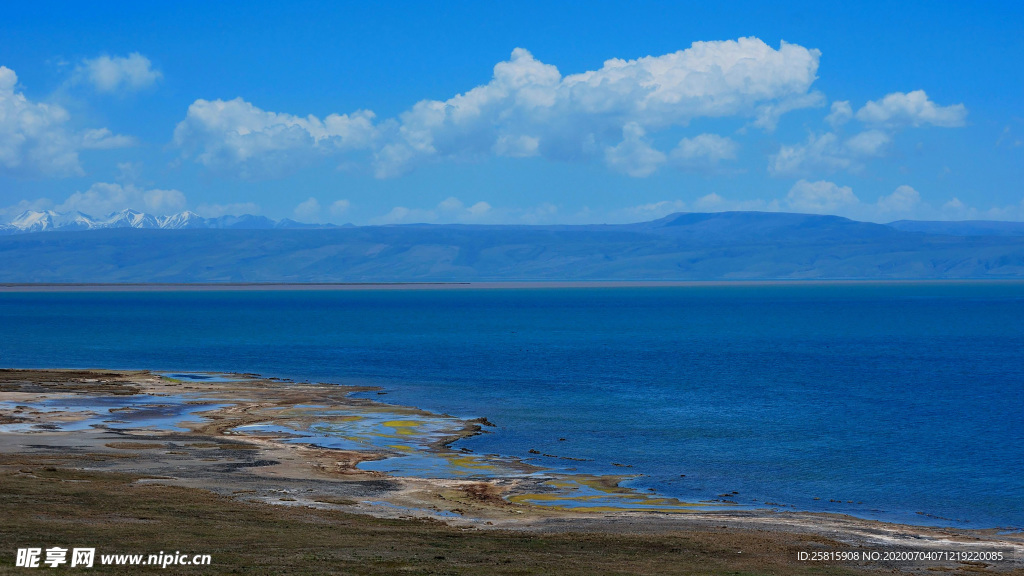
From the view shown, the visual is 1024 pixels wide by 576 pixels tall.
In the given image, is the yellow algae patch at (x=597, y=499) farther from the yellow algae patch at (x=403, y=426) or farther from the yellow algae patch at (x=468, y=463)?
the yellow algae patch at (x=403, y=426)

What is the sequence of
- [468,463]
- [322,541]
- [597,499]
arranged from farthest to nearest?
1. [468,463]
2. [597,499]
3. [322,541]

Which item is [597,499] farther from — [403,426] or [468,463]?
[403,426]

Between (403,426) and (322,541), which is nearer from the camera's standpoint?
(322,541)

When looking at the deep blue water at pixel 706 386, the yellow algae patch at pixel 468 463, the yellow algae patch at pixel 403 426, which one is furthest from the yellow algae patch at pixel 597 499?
the yellow algae patch at pixel 403 426

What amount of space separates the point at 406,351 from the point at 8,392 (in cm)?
4100

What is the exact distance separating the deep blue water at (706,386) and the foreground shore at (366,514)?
12.9 ft

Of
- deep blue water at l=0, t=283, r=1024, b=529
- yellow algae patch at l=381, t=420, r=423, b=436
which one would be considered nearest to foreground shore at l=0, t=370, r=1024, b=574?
yellow algae patch at l=381, t=420, r=423, b=436

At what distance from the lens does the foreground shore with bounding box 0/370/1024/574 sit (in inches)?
787

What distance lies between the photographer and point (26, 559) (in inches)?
675

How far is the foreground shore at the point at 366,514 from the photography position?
20.0m

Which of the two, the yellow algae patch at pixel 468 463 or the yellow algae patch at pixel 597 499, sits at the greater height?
the yellow algae patch at pixel 468 463

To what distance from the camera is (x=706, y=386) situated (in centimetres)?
6400

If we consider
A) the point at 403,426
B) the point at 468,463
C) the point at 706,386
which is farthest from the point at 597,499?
the point at 706,386

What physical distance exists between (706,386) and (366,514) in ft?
135
